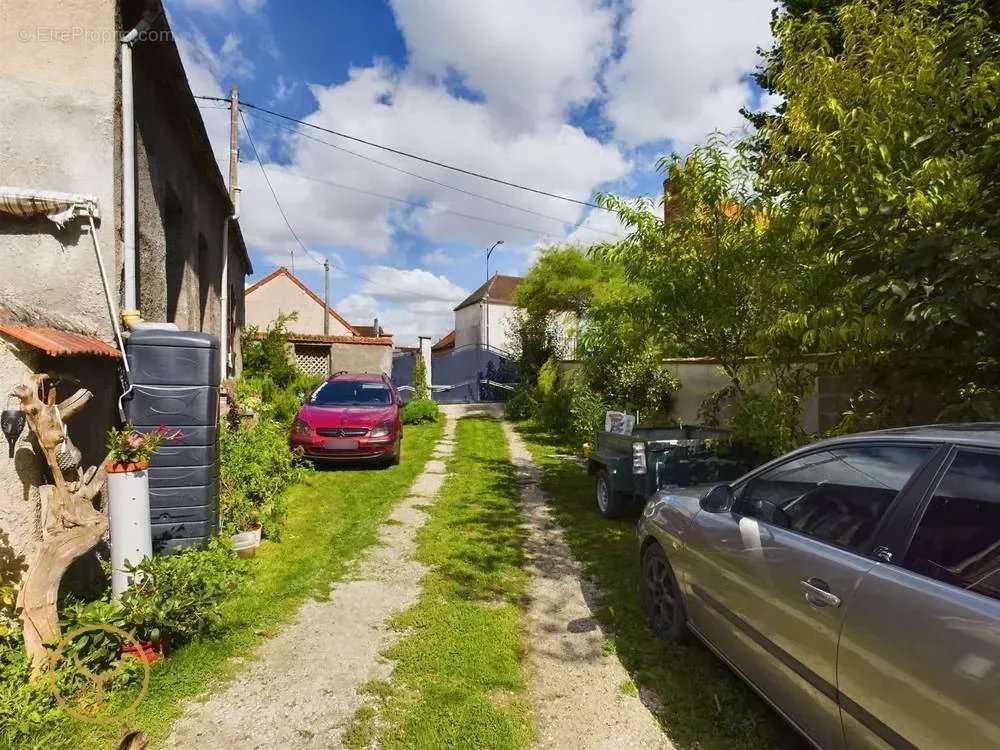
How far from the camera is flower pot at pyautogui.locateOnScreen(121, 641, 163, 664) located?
297 cm

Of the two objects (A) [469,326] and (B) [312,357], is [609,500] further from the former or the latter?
(A) [469,326]

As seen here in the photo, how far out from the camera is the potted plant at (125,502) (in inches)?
123

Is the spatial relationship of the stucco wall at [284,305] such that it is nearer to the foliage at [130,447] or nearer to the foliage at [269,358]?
the foliage at [269,358]

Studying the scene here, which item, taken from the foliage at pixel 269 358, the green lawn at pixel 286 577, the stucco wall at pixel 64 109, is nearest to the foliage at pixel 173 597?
the green lawn at pixel 286 577

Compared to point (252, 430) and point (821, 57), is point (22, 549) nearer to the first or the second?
point (252, 430)

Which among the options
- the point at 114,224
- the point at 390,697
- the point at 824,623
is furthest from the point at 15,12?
the point at 824,623

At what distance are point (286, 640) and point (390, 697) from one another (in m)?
0.98

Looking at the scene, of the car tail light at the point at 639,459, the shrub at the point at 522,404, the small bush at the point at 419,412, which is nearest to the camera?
the car tail light at the point at 639,459

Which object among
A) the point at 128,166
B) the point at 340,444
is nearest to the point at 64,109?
the point at 128,166

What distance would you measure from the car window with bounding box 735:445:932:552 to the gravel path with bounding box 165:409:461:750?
229 cm

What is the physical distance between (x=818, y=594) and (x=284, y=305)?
32.0m

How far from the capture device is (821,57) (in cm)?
394

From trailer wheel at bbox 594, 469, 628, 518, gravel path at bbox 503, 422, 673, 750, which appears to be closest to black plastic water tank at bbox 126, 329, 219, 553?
gravel path at bbox 503, 422, 673, 750

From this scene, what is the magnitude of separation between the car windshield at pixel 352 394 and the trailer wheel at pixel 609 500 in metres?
4.63
